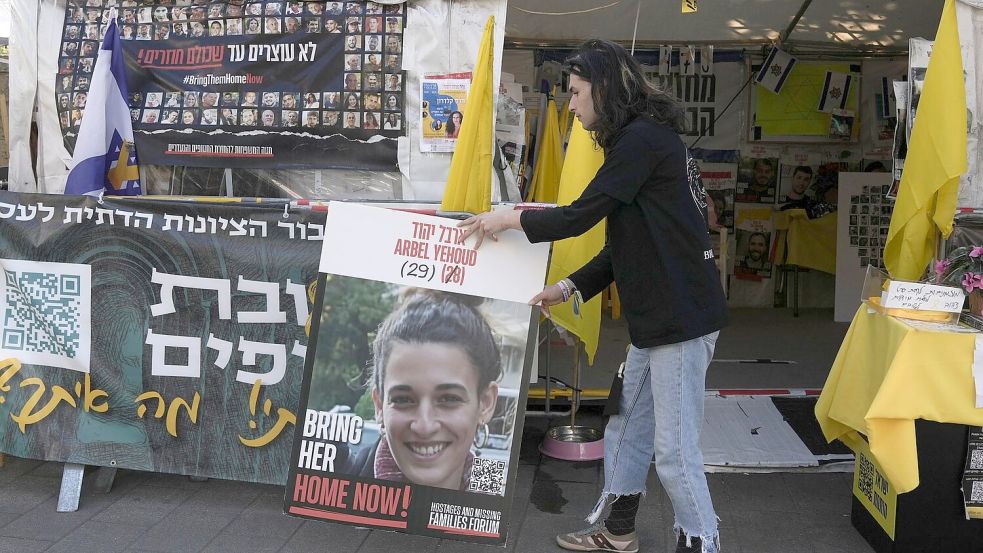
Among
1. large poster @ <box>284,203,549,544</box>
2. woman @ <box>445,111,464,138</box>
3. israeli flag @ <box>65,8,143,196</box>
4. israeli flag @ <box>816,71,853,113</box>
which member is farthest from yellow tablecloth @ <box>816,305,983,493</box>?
israeli flag @ <box>816,71,853,113</box>

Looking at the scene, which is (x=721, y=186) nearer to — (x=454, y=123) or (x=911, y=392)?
(x=454, y=123)

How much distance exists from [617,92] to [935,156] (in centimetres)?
144

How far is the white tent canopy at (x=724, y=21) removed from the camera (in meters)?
7.07

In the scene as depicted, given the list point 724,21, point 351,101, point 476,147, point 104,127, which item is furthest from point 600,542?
point 724,21

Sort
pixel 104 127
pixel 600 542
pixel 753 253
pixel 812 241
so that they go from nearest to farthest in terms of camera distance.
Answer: pixel 600 542
pixel 104 127
pixel 812 241
pixel 753 253

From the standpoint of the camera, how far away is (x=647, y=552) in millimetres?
3748

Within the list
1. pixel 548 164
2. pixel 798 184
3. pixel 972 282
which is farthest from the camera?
pixel 798 184

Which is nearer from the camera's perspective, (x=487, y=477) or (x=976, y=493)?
(x=487, y=477)

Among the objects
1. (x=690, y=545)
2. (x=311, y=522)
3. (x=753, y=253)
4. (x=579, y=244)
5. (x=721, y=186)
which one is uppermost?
(x=721, y=186)

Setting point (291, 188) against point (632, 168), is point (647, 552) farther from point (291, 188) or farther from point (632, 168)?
point (291, 188)

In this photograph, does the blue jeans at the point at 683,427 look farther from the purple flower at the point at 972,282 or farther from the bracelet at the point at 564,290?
the purple flower at the point at 972,282

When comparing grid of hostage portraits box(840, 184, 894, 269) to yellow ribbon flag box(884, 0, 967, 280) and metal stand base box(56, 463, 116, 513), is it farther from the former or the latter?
metal stand base box(56, 463, 116, 513)

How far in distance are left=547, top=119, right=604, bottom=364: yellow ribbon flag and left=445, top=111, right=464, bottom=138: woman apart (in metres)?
0.55

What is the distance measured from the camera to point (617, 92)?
3199mm
